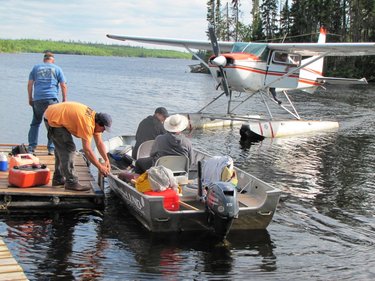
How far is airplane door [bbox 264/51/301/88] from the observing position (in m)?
16.8

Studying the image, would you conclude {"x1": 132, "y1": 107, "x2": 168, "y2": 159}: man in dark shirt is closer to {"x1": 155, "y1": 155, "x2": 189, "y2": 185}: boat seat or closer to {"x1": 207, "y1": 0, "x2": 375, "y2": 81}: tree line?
{"x1": 155, "y1": 155, "x2": 189, "y2": 185}: boat seat

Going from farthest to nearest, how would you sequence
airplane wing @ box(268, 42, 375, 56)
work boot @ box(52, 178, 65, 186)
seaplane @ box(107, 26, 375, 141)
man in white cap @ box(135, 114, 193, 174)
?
airplane wing @ box(268, 42, 375, 56) → seaplane @ box(107, 26, 375, 141) → work boot @ box(52, 178, 65, 186) → man in white cap @ box(135, 114, 193, 174)

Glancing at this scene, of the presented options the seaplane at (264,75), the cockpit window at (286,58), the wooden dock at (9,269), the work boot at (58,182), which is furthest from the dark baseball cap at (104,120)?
the cockpit window at (286,58)

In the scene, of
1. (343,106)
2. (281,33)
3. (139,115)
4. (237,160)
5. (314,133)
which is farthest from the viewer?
(281,33)

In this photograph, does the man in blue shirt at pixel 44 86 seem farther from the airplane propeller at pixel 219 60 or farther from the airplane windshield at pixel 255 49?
the airplane windshield at pixel 255 49

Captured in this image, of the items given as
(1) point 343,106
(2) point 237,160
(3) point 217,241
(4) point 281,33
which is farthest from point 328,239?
(4) point 281,33

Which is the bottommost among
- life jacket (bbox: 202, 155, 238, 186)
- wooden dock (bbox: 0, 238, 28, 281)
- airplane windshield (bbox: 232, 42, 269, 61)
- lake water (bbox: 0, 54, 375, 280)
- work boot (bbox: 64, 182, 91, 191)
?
lake water (bbox: 0, 54, 375, 280)

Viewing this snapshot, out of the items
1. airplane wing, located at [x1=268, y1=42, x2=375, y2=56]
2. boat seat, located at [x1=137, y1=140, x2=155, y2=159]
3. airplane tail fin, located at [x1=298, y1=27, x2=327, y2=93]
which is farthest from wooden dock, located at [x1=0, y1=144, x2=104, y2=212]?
airplane tail fin, located at [x1=298, y1=27, x2=327, y2=93]

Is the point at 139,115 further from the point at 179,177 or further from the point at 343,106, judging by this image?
the point at 179,177

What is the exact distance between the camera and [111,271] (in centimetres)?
544

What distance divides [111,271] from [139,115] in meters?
15.6

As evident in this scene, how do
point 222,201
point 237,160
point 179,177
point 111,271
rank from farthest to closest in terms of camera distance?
1. point 237,160
2. point 179,177
3. point 222,201
4. point 111,271

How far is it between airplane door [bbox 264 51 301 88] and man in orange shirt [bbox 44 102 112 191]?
34.5ft

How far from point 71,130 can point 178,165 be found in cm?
157
